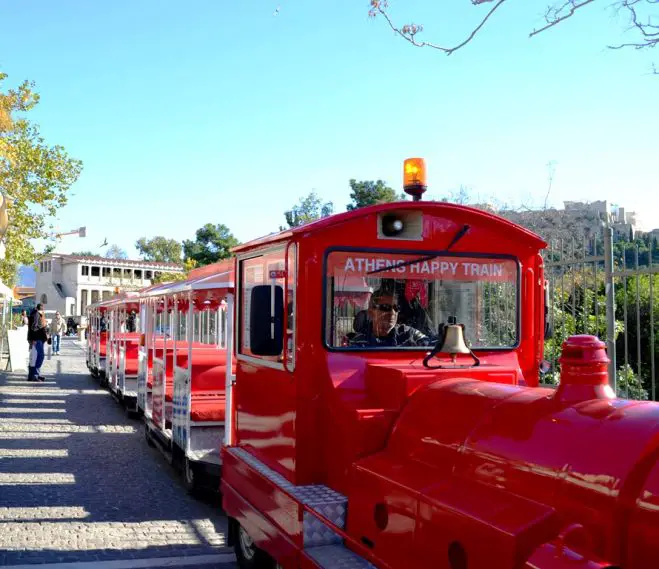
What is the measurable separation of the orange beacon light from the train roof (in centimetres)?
18

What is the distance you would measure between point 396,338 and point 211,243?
42057 millimetres

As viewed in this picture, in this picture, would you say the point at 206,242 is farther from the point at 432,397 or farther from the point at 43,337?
the point at 432,397

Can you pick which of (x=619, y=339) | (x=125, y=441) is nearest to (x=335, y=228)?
(x=619, y=339)

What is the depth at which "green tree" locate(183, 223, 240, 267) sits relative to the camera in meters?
44.1

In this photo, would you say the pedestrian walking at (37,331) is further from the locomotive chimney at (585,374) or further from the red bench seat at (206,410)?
the locomotive chimney at (585,374)

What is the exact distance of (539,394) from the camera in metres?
2.81

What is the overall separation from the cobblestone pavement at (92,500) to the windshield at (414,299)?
100 inches

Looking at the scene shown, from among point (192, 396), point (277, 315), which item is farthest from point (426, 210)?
point (192, 396)

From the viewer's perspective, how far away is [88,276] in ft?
236

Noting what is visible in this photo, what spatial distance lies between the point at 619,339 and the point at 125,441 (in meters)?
7.08

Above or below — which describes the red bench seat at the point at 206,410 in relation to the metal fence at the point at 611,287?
below

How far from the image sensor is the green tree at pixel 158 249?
84.0 meters

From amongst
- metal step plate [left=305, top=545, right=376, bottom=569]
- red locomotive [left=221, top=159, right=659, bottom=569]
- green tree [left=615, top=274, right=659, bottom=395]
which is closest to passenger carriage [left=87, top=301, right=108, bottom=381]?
green tree [left=615, top=274, right=659, bottom=395]

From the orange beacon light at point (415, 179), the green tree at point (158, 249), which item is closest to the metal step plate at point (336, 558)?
the orange beacon light at point (415, 179)
